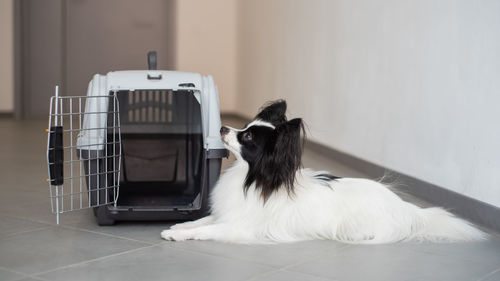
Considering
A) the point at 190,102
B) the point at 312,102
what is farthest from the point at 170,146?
the point at 312,102

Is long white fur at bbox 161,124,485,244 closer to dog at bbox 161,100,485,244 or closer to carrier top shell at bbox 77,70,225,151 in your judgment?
dog at bbox 161,100,485,244

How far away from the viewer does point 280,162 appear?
89.2 inches

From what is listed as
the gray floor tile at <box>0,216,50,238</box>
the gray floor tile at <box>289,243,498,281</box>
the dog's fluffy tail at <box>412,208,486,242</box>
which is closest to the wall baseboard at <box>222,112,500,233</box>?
the dog's fluffy tail at <box>412,208,486,242</box>

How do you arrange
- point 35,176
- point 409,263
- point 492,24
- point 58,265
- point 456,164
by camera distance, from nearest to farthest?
point 58,265 → point 409,263 → point 492,24 → point 456,164 → point 35,176

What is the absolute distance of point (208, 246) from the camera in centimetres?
233

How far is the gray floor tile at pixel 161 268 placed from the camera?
1.95 metres

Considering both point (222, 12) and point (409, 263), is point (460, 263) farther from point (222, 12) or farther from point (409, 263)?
point (222, 12)

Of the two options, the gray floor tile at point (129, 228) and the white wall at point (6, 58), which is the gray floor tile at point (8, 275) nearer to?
the gray floor tile at point (129, 228)

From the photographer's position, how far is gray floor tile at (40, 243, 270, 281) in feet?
6.38

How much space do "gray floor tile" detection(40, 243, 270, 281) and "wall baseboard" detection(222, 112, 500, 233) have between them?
1.17 meters

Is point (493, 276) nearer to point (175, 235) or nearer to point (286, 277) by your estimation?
point (286, 277)

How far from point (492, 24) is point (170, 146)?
1708mm

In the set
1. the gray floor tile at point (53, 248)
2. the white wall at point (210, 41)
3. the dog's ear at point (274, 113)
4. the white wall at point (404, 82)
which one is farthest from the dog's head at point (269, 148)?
the white wall at point (210, 41)

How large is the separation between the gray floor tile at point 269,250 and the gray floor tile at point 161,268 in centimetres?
Answer: 6
